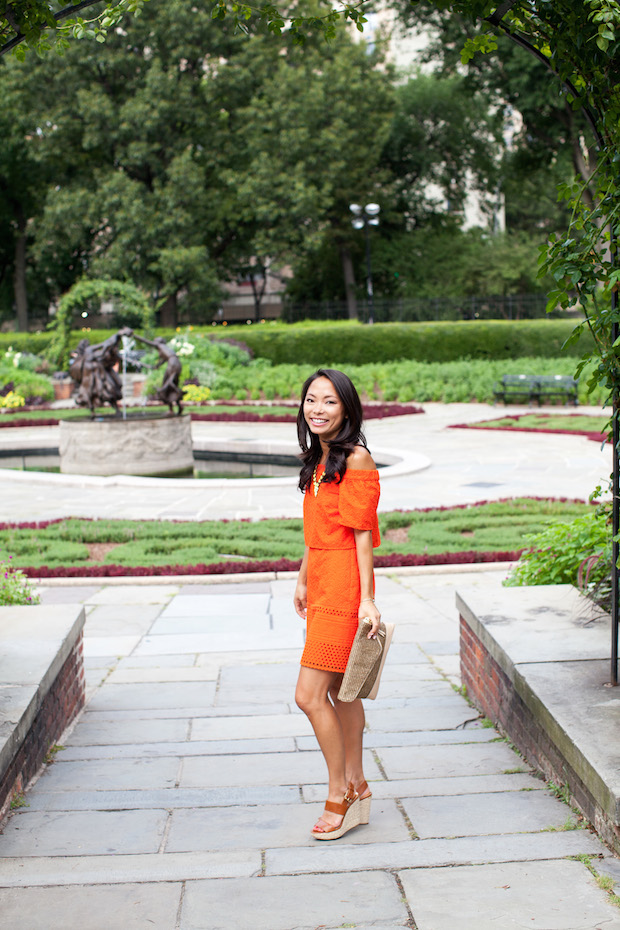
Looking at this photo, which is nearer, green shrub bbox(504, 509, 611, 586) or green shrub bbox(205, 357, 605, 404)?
green shrub bbox(504, 509, 611, 586)

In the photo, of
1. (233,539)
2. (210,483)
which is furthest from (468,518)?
(210,483)

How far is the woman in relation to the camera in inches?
128

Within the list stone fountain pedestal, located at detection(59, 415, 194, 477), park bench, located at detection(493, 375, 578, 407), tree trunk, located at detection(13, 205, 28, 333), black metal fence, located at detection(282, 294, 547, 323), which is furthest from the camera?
tree trunk, located at detection(13, 205, 28, 333)

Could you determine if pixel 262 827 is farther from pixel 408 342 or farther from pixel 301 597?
pixel 408 342

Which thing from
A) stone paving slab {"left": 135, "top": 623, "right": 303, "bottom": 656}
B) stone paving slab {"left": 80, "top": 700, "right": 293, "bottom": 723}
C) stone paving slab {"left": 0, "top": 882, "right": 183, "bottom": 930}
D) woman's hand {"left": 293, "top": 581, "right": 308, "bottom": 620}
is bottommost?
stone paving slab {"left": 135, "top": 623, "right": 303, "bottom": 656}

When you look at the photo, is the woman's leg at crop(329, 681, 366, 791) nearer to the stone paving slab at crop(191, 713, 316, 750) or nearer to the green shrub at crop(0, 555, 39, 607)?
the stone paving slab at crop(191, 713, 316, 750)

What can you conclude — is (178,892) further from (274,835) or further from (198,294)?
(198,294)

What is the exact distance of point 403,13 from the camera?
102 feet

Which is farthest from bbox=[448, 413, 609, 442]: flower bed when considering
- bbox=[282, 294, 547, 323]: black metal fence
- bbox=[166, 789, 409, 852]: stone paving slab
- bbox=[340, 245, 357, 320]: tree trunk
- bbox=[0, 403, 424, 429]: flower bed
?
bbox=[340, 245, 357, 320]: tree trunk

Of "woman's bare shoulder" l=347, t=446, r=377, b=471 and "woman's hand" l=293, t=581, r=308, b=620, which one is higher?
"woman's bare shoulder" l=347, t=446, r=377, b=471

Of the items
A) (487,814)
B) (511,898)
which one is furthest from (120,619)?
(511,898)

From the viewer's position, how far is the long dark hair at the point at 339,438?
10.9 ft

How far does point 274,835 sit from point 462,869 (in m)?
0.73

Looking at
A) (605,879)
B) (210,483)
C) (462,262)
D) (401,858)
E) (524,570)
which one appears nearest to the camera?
(605,879)
